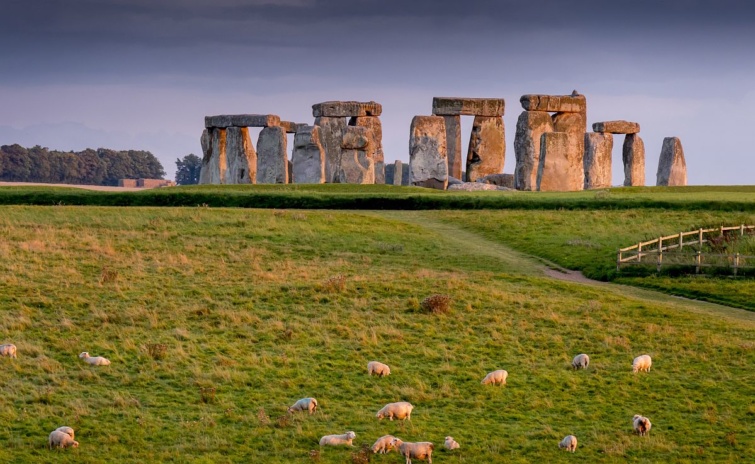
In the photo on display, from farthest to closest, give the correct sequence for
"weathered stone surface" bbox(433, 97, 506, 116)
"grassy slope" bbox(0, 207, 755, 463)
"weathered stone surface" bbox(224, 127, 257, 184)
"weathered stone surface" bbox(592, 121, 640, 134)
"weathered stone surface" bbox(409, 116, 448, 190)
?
1. "weathered stone surface" bbox(592, 121, 640, 134)
2. "weathered stone surface" bbox(224, 127, 257, 184)
3. "weathered stone surface" bbox(433, 97, 506, 116)
4. "weathered stone surface" bbox(409, 116, 448, 190)
5. "grassy slope" bbox(0, 207, 755, 463)

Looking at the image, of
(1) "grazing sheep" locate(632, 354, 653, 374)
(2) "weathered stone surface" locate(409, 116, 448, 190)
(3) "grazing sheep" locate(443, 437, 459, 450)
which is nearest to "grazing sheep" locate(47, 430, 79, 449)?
(3) "grazing sheep" locate(443, 437, 459, 450)

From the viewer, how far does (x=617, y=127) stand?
212 feet

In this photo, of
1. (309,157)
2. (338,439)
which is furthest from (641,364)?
(309,157)

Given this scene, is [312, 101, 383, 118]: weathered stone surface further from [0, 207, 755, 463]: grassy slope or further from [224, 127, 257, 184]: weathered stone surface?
[0, 207, 755, 463]: grassy slope

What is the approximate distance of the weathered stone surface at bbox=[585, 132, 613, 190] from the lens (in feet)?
207

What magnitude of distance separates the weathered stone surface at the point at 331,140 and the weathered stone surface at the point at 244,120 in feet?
8.11

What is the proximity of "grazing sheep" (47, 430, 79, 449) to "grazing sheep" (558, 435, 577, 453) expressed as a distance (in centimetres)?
713

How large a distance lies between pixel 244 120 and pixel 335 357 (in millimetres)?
42370

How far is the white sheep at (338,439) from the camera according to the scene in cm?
1716

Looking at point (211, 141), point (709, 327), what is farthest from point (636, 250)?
point (211, 141)

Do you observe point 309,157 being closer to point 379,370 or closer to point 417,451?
point 379,370

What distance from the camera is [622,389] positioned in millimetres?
20594

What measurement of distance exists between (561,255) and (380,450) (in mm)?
20334

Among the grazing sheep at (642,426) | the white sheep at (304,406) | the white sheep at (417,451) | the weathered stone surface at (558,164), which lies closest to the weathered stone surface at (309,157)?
the weathered stone surface at (558,164)
